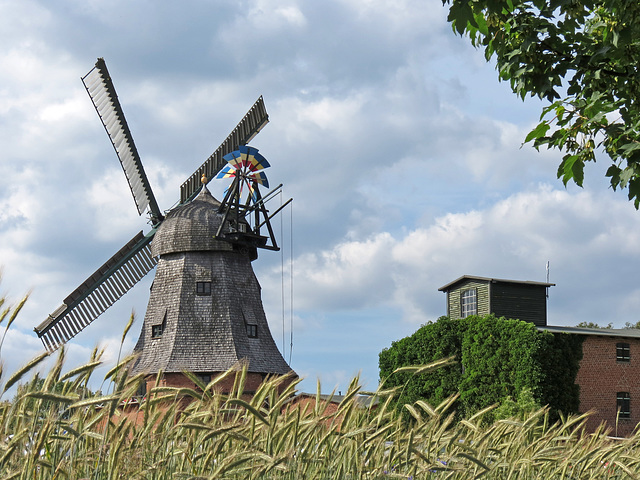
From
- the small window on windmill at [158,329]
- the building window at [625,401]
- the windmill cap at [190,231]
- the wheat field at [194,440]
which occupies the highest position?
the windmill cap at [190,231]

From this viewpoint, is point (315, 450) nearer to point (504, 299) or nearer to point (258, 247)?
point (258, 247)

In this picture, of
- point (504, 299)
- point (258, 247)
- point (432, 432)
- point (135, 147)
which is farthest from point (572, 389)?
point (432, 432)

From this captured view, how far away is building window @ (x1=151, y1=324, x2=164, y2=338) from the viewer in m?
32.4

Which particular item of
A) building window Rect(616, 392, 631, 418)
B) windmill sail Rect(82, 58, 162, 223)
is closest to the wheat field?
windmill sail Rect(82, 58, 162, 223)

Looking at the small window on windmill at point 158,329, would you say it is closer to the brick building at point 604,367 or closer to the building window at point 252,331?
the building window at point 252,331

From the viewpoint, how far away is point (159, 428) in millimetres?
4695

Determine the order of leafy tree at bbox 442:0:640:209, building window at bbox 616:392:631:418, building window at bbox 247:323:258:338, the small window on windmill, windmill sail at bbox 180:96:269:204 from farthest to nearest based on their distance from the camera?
building window at bbox 616:392:631:418 < windmill sail at bbox 180:96:269:204 < building window at bbox 247:323:258:338 < the small window on windmill < leafy tree at bbox 442:0:640:209

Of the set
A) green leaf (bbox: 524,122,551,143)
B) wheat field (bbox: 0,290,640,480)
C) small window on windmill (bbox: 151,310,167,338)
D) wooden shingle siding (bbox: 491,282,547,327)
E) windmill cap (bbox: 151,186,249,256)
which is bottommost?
wheat field (bbox: 0,290,640,480)

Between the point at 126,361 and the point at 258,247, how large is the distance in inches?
1132

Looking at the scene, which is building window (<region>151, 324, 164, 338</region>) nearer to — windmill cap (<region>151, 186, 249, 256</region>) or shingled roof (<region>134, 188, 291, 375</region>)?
shingled roof (<region>134, 188, 291, 375</region>)

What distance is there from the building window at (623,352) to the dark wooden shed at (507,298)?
465 cm

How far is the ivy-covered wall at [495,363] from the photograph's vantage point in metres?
37.9

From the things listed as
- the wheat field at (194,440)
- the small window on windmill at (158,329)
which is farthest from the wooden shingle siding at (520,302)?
the wheat field at (194,440)

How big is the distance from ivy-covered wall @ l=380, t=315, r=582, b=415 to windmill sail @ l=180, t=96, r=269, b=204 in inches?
532
